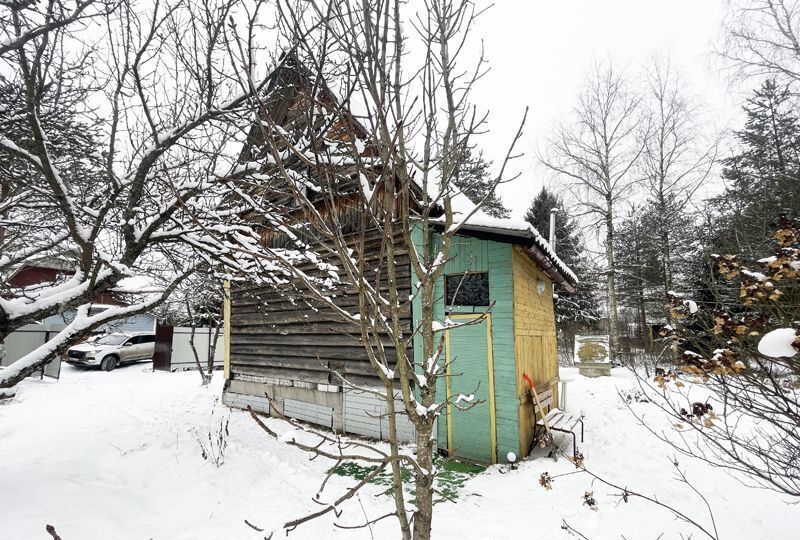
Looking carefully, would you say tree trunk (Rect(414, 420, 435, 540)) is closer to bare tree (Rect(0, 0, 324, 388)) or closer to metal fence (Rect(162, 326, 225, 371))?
bare tree (Rect(0, 0, 324, 388))

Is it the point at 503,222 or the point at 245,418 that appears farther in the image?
the point at 245,418

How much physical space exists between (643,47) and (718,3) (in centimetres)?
499

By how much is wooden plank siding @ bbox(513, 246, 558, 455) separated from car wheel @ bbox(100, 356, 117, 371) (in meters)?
17.9

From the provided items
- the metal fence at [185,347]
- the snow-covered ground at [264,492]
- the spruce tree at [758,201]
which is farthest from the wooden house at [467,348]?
the metal fence at [185,347]

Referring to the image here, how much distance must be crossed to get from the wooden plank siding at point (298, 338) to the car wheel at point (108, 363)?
10510 mm

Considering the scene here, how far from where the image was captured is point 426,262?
68.1 inches

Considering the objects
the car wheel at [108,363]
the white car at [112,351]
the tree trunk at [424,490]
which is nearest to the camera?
the tree trunk at [424,490]

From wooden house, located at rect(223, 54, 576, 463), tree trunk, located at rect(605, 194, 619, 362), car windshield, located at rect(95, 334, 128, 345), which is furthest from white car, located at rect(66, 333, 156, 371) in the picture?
tree trunk, located at rect(605, 194, 619, 362)

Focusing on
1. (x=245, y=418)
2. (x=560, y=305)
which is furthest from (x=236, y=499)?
(x=560, y=305)

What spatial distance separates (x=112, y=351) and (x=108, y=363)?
0.52 m

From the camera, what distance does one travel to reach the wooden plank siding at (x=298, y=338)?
6957 mm

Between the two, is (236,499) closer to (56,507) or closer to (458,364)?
(56,507)

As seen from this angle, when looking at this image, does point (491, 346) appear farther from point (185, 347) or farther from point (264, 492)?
point (185, 347)

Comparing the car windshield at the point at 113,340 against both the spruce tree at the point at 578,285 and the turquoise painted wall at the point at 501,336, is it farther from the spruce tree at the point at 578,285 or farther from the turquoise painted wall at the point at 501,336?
the spruce tree at the point at 578,285
